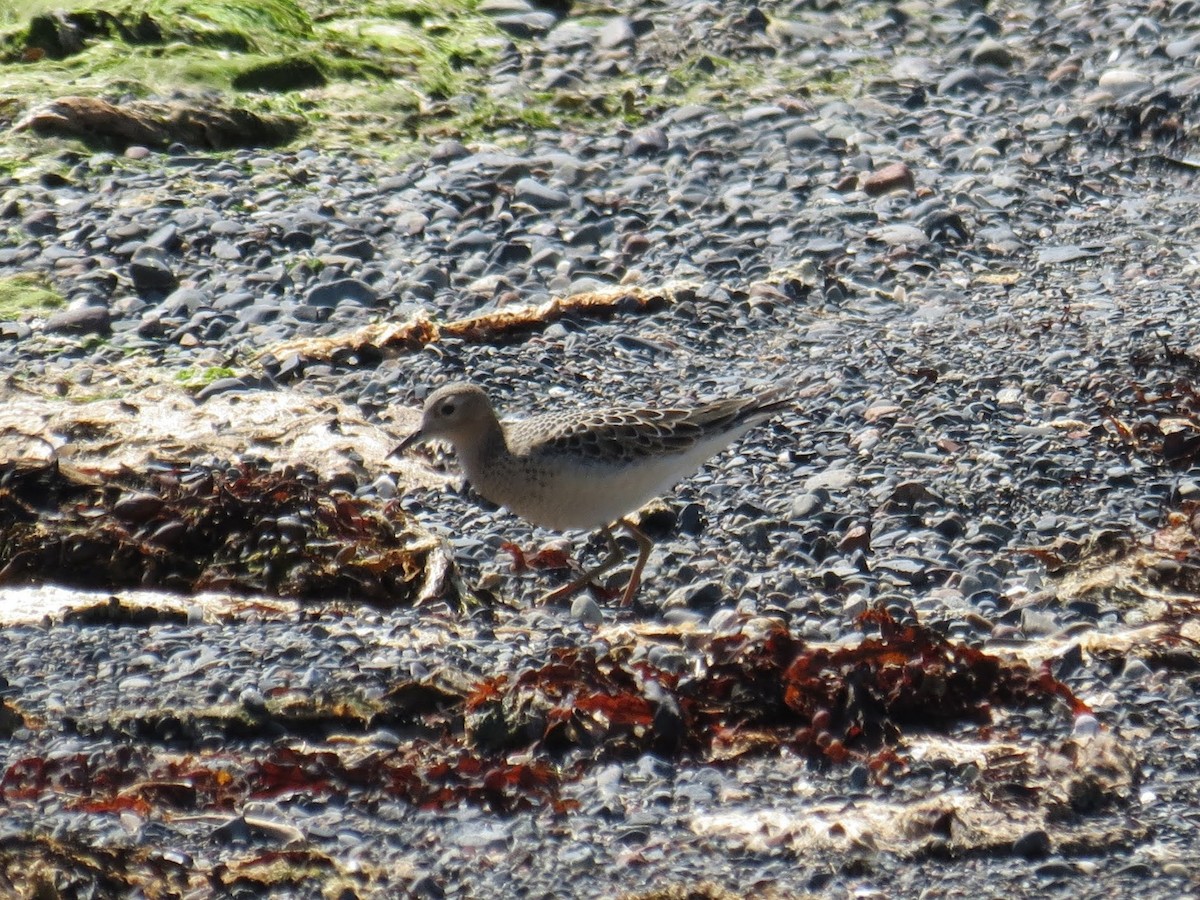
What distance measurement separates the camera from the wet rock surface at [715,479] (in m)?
5.04

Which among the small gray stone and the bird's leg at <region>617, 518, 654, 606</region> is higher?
the small gray stone

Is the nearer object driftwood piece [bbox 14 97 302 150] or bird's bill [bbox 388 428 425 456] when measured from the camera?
bird's bill [bbox 388 428 425 456]

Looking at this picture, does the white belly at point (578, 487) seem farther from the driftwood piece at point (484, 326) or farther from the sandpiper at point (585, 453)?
the driftwood piece at point (484, 326)

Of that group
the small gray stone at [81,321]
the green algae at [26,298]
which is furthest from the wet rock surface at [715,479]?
the green algae at [26,298]

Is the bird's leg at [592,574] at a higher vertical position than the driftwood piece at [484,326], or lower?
lower

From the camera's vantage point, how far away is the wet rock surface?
504 cm

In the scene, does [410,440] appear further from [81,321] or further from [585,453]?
[81,321]

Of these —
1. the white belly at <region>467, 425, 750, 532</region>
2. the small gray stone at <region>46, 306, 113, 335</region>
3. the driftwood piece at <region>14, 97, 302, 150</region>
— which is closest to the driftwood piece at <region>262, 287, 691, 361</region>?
the small gray stone at <region>46, 306, 113, 335</region>

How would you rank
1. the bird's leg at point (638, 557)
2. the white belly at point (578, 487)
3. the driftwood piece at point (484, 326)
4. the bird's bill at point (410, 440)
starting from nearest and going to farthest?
1. the white belly at point (578, 487)
2. the bird's leg at point (638, 557)
3. the bird's bill at point (410, 440)
4. the driftwood piece at point (484, 326)

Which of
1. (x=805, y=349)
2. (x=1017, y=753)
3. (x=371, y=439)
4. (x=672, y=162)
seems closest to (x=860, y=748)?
(x=1017, y=753)

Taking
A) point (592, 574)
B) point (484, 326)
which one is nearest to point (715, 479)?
point (592, 574)

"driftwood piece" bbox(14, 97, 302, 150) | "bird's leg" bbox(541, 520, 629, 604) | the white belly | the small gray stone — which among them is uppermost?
"driftwood piece" bbox(14, 97, 302, 150)

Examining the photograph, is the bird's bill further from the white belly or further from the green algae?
the green algae

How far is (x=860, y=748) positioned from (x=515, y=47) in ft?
32.3
